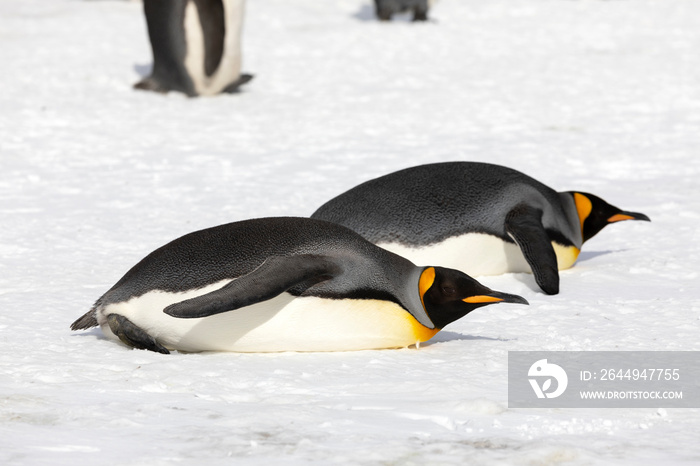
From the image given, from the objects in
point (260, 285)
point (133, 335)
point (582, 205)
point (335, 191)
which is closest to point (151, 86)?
point (335, 191)

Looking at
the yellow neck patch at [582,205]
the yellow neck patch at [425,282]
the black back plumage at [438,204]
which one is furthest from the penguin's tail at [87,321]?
the yellow neck patch at [582,205]

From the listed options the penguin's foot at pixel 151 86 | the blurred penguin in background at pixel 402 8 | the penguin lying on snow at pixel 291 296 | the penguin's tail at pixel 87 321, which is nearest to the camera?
the penguin lying on snow at pixel 291 296

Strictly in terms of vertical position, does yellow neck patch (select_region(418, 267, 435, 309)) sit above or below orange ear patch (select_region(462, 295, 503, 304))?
above

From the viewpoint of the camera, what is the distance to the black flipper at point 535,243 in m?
3.77

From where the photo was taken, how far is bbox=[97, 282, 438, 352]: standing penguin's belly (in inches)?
111

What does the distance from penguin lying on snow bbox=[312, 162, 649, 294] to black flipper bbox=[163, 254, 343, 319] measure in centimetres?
113

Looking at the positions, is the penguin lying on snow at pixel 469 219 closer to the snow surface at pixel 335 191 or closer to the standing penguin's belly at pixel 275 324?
the snow surface at pixel 335 191

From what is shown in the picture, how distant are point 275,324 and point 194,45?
658 centimetres

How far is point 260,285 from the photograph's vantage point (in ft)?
8.79

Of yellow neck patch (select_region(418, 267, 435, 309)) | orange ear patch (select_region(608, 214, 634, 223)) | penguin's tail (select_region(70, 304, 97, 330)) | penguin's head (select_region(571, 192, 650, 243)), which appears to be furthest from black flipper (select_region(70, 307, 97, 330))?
orange ear patch (select_region(608, 214, 634, 223))

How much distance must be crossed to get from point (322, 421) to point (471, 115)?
6105mm

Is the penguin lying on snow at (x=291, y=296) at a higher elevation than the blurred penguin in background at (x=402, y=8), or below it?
higher

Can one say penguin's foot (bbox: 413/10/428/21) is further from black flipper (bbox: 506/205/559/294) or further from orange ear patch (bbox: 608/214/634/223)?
black flipper (bbox: 506/205/559/294)

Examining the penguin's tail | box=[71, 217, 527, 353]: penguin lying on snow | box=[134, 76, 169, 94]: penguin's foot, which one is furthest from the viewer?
box=[134, 76, 169, 94]: penguin's foot
